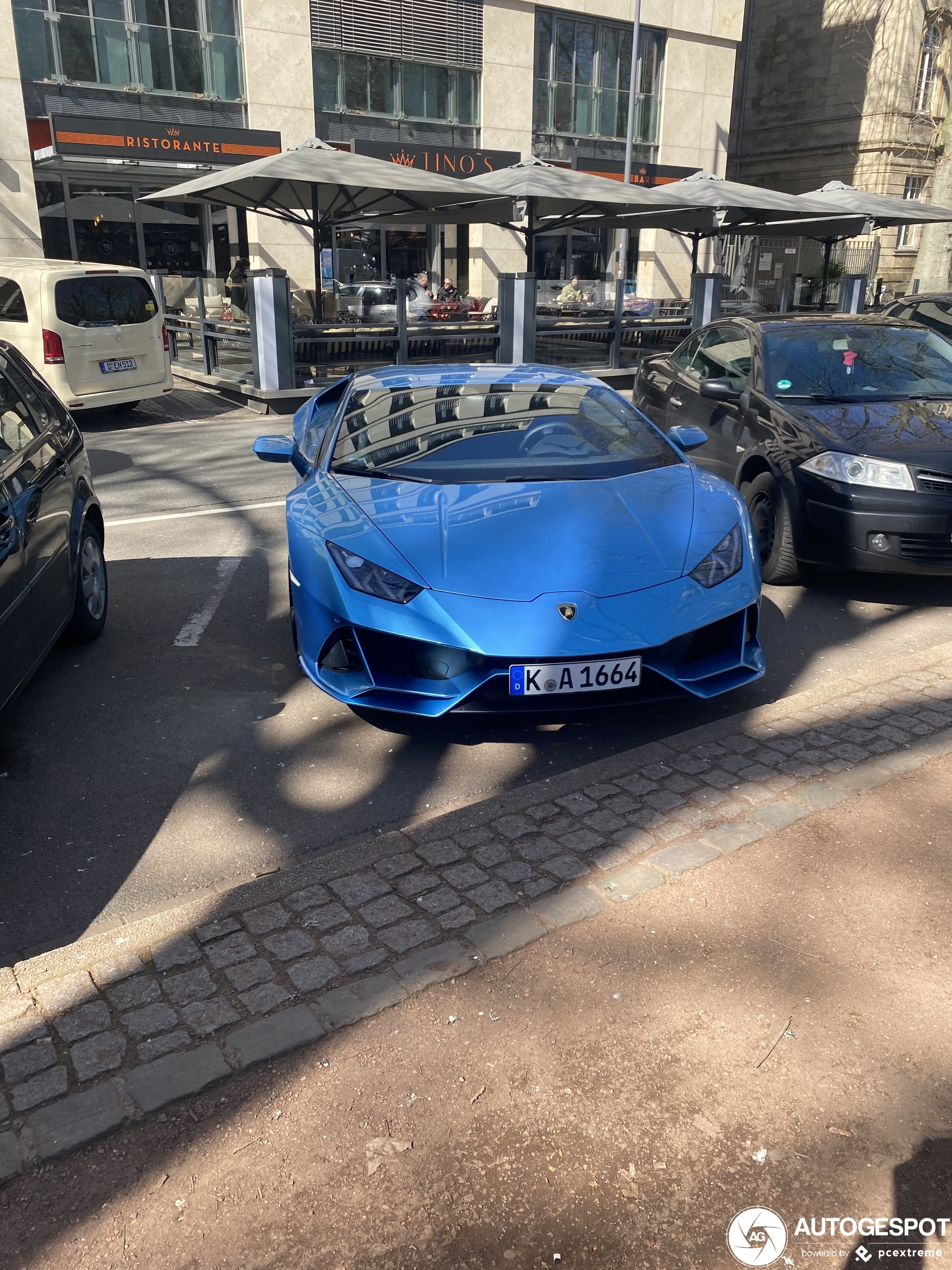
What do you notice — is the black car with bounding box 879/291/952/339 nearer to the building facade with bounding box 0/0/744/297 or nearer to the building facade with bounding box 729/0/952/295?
the building facade with bounding box 0/0/744/297

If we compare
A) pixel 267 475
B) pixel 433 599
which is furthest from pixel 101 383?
pixel 433 599

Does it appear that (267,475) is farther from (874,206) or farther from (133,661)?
(874,206)

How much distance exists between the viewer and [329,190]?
1580 cm

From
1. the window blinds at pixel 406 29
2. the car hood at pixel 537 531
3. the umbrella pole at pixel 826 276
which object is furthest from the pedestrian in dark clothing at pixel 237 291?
the umbrella pole at pixel 826 276

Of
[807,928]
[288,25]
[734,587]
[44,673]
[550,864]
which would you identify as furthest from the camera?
[288,25]

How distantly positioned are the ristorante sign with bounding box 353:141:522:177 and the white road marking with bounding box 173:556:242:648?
1939 centimetres

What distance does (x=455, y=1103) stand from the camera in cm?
241

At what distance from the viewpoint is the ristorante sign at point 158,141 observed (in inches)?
786

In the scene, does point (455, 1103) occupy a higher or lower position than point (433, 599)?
lower

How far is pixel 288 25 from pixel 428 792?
24194 mm

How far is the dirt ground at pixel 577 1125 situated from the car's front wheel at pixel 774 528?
11.4 feet

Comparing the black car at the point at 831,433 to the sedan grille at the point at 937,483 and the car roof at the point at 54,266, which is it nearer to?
the sedan grille at the point at 937,483

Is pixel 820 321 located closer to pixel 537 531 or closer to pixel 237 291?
pixel 537 531

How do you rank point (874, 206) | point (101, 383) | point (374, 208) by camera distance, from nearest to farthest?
point (101, 383) → point (374, 208) → point (874, 206)
